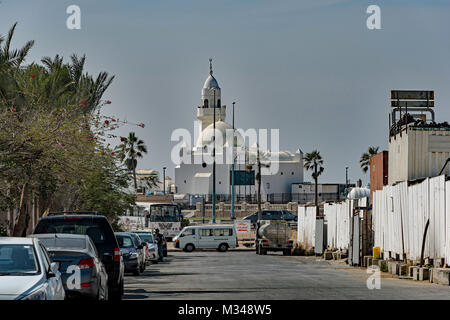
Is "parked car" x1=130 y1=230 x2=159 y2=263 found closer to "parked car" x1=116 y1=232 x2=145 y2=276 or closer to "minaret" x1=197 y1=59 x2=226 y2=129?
"parked car" x1=116 y1=232 x2=145 y2=276

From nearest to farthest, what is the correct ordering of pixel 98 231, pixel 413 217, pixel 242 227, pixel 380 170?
pixel 98 231 < pixel 413 217 < pixel 380 170 < pixel 242 227

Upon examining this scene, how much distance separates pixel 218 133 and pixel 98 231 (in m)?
119

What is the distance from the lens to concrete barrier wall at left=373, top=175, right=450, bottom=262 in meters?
24.0

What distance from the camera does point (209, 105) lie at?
470 feet

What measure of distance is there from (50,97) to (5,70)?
607 centimetres

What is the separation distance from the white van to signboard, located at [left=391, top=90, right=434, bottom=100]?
2321cm

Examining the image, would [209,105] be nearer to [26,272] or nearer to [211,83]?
[211,83]

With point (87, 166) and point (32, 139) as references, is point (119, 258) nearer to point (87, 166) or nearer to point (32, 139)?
point (32, 139)

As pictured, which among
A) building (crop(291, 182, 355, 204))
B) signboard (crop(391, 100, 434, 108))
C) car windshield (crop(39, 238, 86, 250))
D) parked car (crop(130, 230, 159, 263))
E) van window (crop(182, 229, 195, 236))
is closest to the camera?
car windshield (crop(39, 238, 86, 250))

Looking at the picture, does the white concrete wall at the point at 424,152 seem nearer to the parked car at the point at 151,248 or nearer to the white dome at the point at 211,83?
the parked car at the point at 151,248

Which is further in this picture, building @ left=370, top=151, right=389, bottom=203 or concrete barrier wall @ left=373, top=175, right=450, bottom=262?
building @ left=370, top=151, right=389, bottom=203

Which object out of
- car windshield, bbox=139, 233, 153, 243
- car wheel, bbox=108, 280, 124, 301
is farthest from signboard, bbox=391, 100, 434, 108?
car wheel, bbox=108, 280, 124, 301

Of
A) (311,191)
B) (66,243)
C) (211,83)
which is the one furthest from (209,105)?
(66,243)

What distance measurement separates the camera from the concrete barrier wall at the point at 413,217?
947 inches
